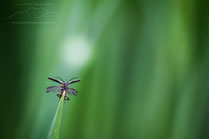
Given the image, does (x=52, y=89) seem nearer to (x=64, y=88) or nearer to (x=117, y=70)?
(x=64, y=88)

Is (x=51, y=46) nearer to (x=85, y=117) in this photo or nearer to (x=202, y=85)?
(x=85, y=117)

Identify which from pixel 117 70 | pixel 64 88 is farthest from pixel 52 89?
pixel 117 70

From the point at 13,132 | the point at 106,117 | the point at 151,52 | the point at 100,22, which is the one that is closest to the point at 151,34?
the point at 151,52

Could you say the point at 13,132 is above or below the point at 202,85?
below

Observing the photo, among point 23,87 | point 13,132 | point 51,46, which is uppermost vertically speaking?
point 51,46

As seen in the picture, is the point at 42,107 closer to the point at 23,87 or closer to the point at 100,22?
the point at 23,87

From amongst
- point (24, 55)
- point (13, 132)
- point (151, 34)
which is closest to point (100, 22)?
point (151, 34)
